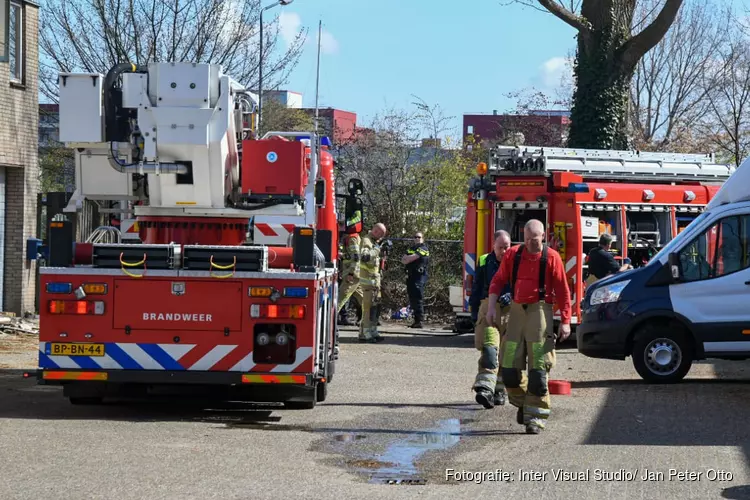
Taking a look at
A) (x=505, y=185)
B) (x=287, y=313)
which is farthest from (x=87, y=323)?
(x=505, y=185)

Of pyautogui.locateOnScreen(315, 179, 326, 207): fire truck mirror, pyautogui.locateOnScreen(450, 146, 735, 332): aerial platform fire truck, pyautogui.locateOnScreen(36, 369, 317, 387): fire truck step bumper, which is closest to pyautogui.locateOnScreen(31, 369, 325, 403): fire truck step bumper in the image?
pyautogui.locateOnScreen(36, 369, 317, 387): fire truck step bumper

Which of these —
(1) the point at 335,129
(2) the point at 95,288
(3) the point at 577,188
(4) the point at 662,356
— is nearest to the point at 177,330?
(2) the point at 95,288

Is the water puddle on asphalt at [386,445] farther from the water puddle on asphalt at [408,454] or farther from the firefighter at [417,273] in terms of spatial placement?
the firefighter at [417,273]

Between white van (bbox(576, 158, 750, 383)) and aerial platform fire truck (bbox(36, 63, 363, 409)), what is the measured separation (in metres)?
4.21

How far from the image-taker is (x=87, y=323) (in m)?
10.6

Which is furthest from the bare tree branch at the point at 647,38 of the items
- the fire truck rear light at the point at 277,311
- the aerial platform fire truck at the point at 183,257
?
the fire truck rear light at the point at 277,311

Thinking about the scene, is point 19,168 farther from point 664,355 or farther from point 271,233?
A: point 664,355

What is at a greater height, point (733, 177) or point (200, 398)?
point (733, 177)

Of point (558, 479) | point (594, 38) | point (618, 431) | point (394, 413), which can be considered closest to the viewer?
point (558, 479)

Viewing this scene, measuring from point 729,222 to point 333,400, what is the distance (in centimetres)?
514

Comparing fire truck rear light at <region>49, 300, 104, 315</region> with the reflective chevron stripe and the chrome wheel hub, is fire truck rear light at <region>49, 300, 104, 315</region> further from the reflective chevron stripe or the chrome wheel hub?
the chrome wheel hub

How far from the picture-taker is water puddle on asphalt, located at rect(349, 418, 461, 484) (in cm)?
840

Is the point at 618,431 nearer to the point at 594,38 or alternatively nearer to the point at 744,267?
the point at 744,267

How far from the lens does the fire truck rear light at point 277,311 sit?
35.1ft
